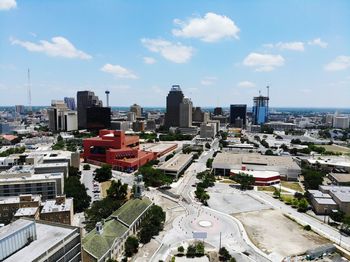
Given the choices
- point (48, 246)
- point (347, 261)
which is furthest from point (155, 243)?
point (347, 261)

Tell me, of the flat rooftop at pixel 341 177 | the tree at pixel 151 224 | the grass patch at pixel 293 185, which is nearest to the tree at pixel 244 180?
the grass patch at pixel 293 185

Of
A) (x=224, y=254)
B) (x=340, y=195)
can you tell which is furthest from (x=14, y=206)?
(x=340, y=195)

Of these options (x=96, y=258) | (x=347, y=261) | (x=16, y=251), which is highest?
(x=16, y=251)

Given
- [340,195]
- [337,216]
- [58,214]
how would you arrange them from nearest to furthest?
[58,214]
[337,216]
[340,195]

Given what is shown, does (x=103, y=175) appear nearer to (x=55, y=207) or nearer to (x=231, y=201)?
(x=55, y=207)

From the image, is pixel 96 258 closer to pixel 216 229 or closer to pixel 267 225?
pixel 216 229

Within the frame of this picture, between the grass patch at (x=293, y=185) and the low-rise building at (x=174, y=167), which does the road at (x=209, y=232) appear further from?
the grass patch at (x=293, y=185)

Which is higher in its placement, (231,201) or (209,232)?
(231,201)
